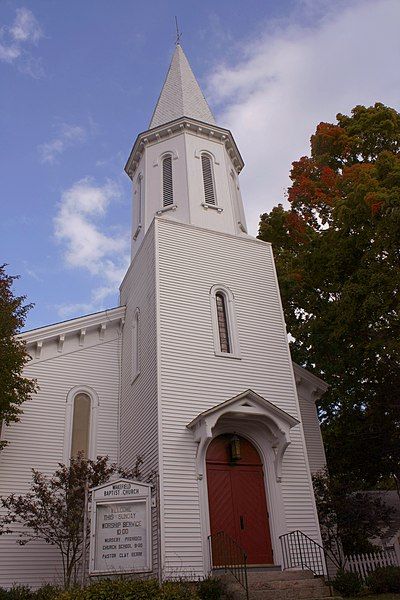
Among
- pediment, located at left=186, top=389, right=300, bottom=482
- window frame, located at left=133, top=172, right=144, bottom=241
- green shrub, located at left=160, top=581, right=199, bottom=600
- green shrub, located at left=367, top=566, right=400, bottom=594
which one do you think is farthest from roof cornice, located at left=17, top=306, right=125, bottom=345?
green shrub, located at left=367, top=566, right=400, bottom=594

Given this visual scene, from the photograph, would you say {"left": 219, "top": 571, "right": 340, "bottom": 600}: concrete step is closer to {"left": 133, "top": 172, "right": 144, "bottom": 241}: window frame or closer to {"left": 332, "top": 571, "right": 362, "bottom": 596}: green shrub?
{"left": 332, "top": 571, "right": 362, "bottom": 596}: green shrub

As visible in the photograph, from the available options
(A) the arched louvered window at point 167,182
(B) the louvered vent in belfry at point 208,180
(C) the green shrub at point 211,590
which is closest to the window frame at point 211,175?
(B) the louvered vent in belfry at point 208,180

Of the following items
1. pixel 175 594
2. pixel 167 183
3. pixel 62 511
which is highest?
pixel 167 183

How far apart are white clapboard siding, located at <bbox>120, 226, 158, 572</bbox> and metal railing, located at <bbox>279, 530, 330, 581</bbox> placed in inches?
126

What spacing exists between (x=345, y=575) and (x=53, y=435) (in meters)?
8.78

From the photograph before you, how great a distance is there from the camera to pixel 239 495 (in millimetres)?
14258

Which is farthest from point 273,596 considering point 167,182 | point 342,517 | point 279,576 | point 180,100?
point 180,100

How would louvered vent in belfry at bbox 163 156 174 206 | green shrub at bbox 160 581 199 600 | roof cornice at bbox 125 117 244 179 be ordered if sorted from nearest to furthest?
green shrub at bbox 160 581 199 600, louvered vent in belfry at bbox 163 156 174 206, roof cornice at bbox 125 117 244 179

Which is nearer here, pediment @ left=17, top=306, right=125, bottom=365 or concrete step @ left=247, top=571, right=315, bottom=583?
concrete step @ left=247, top=571, right=315, bottom=583

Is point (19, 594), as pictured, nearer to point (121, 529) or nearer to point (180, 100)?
point (121, 529)

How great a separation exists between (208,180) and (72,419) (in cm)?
944

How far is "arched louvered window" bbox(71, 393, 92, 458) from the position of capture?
16781mm

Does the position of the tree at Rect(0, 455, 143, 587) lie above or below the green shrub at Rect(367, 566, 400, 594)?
above

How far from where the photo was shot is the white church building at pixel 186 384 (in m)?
13.8
